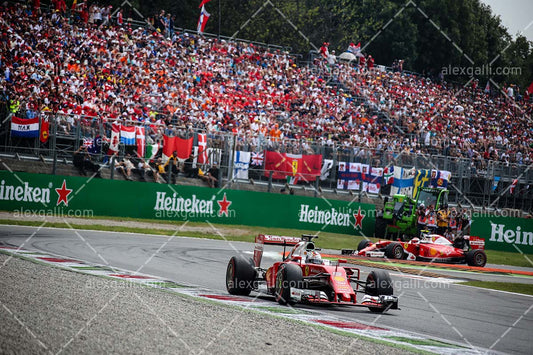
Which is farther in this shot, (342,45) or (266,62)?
(342,45)

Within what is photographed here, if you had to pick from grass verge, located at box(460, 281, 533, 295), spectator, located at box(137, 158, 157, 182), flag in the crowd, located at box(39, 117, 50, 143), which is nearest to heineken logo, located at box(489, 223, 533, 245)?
grass verge, located at box(460, 281, 533, 295)

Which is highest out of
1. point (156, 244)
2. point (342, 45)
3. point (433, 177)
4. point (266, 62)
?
point (342, 45)

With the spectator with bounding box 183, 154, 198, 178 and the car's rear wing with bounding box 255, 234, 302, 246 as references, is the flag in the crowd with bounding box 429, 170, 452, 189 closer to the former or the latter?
the spectator with bounding box 183, 154, 198, 178

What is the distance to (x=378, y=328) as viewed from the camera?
9672 millimetres

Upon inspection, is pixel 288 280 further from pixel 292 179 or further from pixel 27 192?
pixel 292 179

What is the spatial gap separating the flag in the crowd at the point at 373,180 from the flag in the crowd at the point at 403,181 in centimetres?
76

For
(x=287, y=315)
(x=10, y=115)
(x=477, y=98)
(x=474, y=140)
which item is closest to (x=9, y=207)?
(x=10, y=115)

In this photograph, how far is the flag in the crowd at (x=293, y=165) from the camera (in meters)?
29.6

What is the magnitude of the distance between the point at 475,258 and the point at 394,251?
8.92 feet

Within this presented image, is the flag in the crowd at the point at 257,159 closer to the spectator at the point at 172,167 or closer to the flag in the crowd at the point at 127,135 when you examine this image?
the spectator at the point at 172,167

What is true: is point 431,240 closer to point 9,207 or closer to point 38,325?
point 9,207

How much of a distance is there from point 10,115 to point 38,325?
56.6 ft

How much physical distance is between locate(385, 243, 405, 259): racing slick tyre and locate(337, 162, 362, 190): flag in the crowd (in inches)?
321

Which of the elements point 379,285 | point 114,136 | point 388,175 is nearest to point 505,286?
point 379,285
